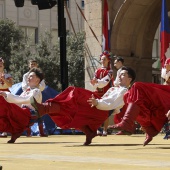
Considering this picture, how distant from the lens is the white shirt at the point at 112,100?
33.5ft

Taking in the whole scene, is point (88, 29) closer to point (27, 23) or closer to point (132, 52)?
point (132, 52)

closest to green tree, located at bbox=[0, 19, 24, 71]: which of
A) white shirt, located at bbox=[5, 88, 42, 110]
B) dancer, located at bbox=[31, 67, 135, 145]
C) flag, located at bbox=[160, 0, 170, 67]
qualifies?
flag, located at bbox=[160, 0, 170, 67]

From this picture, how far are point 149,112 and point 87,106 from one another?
1041mm

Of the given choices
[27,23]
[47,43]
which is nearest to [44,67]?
[47,43]

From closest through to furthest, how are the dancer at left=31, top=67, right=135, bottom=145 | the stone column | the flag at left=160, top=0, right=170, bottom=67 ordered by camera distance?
1. the dancer at left=31, top=67, right=135, bottom=145
2. the flag at left=160, top=0, right=170, bottom=67
3. the stone column

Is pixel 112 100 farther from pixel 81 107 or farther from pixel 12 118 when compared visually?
pixel 12 118

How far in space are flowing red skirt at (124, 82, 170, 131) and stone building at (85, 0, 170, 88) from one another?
1031cm

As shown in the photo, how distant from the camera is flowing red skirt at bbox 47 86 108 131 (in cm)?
975

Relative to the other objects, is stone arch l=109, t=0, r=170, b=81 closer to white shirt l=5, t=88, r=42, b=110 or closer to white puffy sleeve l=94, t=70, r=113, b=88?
white puffy sleeve l=94, t=70, r=113, b=88

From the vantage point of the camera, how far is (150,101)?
9352mm

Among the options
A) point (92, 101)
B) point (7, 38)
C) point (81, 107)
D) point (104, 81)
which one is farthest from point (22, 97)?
point (7, 38)

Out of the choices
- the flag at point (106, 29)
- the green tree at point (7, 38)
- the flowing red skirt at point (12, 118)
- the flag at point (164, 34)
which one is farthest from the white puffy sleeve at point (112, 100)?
the green tree at point (7, 38)

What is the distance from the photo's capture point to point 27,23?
51562mm

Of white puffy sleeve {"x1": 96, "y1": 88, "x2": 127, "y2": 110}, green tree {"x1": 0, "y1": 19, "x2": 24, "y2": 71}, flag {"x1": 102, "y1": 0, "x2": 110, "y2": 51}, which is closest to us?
white puffy sleeve {"x1": 96, "y1": 88, "x2": 127, "y2": 110}
